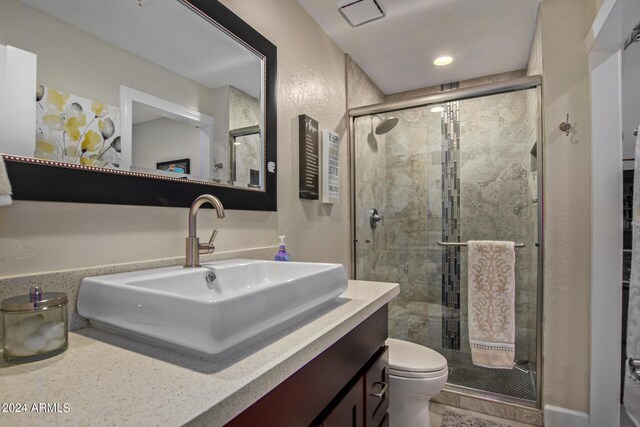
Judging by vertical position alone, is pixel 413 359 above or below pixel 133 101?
below

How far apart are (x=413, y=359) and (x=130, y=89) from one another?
157cm

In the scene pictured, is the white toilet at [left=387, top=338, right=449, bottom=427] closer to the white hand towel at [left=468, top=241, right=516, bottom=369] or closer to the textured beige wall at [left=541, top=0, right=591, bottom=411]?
the white hand towel at [left=468, top=241, right=516, bottom=369]

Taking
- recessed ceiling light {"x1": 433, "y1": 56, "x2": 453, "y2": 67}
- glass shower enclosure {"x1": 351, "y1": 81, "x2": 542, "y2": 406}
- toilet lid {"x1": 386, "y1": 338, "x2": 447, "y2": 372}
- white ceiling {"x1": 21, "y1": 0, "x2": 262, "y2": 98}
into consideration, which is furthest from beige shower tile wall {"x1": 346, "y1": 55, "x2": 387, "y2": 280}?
white ceiling {"x1": 21, "y1": 0, "x2": 262, "y2": 98}

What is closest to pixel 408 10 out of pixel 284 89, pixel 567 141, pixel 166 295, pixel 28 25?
pixel 284 89

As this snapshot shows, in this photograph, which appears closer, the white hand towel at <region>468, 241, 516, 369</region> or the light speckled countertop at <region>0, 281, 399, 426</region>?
the light speckled countertop at <region>0, 281, 399, 426</region>

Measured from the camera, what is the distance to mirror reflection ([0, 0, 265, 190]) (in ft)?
2.40

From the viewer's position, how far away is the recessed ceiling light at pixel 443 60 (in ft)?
7.64

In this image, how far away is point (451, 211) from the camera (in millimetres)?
2166

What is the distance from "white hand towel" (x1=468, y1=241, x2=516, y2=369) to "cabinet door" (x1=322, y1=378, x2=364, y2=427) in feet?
3.89

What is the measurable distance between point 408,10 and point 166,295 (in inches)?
74.7

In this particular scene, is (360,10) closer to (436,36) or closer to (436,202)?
(436,36)

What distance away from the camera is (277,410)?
59cm

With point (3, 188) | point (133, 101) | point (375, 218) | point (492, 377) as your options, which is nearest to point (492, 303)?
point (492, 377)

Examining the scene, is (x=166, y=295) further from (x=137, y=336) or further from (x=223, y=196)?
(x=223, y=196)
